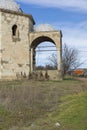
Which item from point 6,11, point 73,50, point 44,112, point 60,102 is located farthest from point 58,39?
point 73,50

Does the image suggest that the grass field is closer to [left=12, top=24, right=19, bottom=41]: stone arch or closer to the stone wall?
the stone wall

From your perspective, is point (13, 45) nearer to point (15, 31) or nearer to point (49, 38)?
point (15, 31)

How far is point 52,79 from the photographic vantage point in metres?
32.1

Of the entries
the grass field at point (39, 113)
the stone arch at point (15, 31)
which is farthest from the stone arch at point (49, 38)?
the grass field at point (39, 113)

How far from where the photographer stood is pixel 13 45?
106 feet

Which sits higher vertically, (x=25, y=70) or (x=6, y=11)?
(x=6, y=11)

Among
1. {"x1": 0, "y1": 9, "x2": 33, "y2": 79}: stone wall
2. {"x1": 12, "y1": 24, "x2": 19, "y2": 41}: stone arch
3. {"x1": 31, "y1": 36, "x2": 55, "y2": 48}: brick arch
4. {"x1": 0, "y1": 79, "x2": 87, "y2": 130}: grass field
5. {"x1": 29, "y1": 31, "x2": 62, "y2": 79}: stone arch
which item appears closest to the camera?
{"x1": 0, "y1": 79, "x2": 87, "y2": 130}: grass field

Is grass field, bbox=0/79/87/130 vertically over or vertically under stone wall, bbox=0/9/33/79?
under

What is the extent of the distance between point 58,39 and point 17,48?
3975 mm

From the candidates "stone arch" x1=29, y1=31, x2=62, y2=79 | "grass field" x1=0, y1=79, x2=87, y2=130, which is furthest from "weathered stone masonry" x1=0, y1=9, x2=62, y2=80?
"grass field" x1=0, y1=79, x2=87, y2=130

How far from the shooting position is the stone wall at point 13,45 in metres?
31.7

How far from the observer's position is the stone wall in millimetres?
31734

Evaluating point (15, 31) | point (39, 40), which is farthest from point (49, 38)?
point (15, 31)

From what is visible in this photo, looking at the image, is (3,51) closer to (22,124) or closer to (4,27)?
(4,27)
